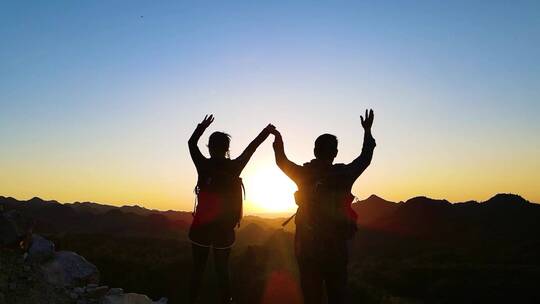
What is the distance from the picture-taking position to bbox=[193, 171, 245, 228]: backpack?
477 centimetres

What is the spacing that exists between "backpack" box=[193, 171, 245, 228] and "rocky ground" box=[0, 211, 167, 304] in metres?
3.24

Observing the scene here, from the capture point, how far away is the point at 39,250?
7.50 m

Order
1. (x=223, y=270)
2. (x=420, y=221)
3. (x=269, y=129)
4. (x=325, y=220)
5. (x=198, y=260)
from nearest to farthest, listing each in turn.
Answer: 1. (x=325, y=220)
2. (x=269, y=129)
3. (x=198, y=260)
4. (x=223, y=270)
5. (x=420, y=221)

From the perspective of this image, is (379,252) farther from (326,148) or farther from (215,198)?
(326,148)

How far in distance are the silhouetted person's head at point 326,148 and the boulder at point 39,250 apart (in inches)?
215

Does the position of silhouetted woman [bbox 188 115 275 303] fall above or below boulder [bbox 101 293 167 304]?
above

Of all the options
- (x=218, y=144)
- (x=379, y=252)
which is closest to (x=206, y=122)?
(x=218, y=144)

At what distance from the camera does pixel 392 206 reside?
10506cm

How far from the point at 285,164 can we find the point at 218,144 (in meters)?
0.95

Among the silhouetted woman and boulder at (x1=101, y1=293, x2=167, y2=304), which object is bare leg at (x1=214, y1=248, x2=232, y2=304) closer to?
the silhouetted woman

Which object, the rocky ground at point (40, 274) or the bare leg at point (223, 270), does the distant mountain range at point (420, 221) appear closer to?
the rocky ground at point (40, 274)

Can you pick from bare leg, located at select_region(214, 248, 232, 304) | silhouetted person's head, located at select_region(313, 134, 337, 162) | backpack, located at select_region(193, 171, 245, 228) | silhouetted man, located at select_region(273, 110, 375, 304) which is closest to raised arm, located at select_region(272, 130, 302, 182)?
silhouetted man, located at select_region(273, 110, 375, 304)

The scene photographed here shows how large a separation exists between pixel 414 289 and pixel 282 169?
29.7 meters

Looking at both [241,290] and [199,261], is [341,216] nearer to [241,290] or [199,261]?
[199,261]
